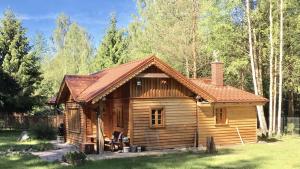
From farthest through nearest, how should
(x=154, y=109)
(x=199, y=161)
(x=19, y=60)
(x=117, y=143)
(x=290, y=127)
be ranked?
(x=19, y=60) < (x=290, y=127) < (x=154, y=109) < (x=117, y=143) < (x=199, y=161)

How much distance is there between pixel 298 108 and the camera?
44812mm

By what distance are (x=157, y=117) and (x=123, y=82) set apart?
2679mm

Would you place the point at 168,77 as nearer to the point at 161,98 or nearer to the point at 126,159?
the point at 161,98

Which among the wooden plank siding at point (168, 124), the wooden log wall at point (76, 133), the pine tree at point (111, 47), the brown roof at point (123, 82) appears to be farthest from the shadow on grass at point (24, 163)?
the pine tree at point (111, 47)

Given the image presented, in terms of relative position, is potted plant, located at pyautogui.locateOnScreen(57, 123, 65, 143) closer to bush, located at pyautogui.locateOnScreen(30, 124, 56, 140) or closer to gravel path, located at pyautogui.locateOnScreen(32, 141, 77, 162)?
gravel path, located at pyautogui.locateOnScreen(32, 141, 77, 162)

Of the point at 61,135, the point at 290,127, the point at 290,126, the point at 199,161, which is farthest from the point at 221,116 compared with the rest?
the point at 290,127

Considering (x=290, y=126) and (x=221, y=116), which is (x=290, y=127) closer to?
(x=290, y=126)

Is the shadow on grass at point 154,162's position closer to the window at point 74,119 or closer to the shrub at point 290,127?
the window at point 74,119

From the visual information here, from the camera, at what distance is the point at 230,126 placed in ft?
75.4

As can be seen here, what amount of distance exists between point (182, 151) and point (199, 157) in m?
2.31

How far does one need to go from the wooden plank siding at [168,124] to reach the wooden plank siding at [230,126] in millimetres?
559

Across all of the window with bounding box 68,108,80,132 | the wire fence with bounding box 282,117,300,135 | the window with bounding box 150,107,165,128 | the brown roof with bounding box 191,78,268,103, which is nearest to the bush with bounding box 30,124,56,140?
the window with bounding box 68,108,80,132

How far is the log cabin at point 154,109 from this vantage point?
20266 mm

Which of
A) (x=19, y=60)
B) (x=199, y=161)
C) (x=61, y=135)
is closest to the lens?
(x=199, y=161)
